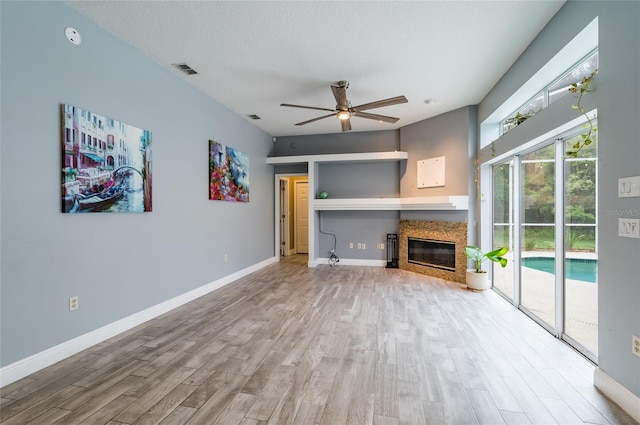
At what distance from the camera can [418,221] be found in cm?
583

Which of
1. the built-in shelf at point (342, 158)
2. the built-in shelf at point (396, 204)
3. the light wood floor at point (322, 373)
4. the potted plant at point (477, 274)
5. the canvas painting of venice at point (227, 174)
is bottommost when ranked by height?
the light wood floor at point (322, 373)

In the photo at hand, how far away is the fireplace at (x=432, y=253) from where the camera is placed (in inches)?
208

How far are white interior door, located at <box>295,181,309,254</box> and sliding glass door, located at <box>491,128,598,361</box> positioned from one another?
5289 mm

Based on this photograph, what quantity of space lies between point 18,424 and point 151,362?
0.79 m

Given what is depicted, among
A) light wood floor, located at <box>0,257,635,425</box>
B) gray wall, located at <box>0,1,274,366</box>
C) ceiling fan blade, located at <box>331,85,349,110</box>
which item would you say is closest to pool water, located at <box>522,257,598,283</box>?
light wood floor, located at <box>0,257,635,425</box>

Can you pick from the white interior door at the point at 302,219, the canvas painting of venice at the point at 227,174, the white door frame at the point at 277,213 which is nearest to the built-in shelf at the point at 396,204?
the white door frame at the point at 277,213

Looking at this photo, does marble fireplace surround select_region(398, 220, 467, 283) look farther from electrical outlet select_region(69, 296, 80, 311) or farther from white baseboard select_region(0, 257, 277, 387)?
electrical outlet select_region(69, 296, 80, 311)

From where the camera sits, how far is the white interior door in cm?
843

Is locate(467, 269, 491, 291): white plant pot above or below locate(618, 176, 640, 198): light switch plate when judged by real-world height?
below

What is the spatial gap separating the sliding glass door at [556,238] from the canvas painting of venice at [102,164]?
14.0 ft

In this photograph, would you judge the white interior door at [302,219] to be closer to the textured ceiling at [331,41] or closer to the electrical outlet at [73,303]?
the textured ceiling at [331,41]

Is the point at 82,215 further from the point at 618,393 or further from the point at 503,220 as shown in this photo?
the point at 503,220

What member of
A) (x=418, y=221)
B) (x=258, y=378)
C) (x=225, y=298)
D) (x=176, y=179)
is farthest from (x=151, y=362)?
(x=418, y=221)

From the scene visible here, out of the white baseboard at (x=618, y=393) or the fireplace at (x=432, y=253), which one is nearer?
the white baseboard at (x=618, y=393)
